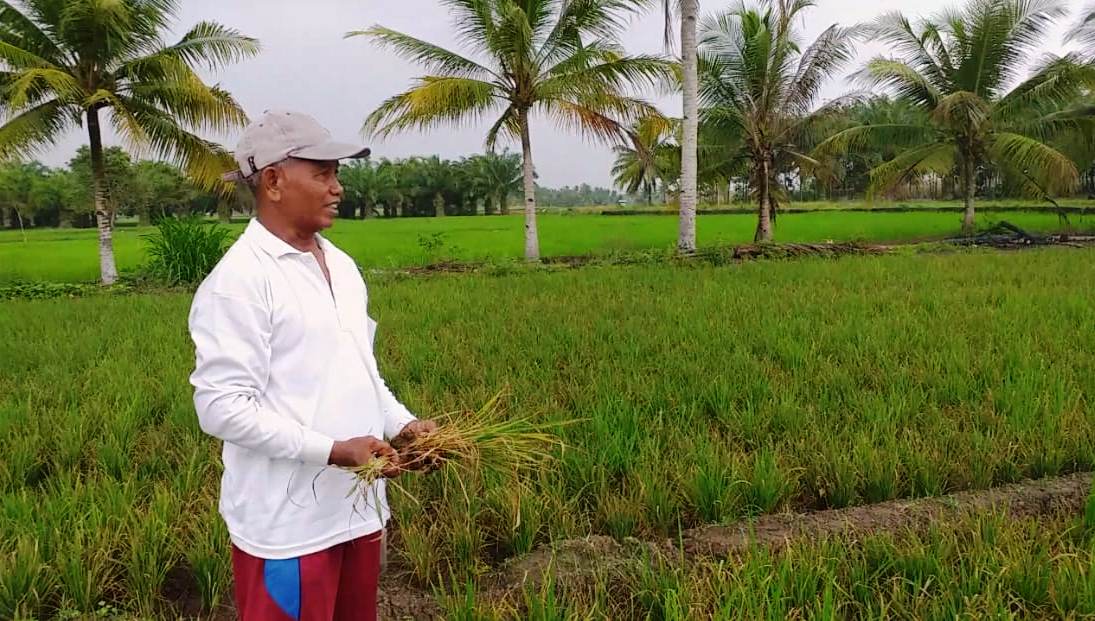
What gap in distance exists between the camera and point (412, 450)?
124 centimetres

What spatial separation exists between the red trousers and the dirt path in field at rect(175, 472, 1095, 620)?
0.47 m

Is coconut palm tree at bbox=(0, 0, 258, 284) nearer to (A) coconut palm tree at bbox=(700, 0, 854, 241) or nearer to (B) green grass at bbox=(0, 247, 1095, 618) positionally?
(B) green grass at bbox=(0, 247, 1095, 618)

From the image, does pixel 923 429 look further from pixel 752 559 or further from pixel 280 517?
pixel 280 517

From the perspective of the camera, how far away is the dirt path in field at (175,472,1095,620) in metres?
1.79

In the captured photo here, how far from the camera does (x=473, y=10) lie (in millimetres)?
10055

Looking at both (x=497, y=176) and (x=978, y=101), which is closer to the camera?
(x=978, y=101)

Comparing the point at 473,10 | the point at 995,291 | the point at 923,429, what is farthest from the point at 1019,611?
the point at 473,10

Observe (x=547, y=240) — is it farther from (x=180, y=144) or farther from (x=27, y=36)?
(x=27, y=36)

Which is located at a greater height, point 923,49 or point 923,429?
point 923,49

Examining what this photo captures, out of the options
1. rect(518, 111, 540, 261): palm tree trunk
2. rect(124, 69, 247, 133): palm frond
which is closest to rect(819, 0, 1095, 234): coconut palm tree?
rect(518, 111, 540, 261): palm tree trunk

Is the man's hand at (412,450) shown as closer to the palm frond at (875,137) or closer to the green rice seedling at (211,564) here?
the green rice seedling at (211,564)

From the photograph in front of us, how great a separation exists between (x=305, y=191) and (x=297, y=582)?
2.18 ft

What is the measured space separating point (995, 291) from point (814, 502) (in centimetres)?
491

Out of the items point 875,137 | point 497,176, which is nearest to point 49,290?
point 875,137
